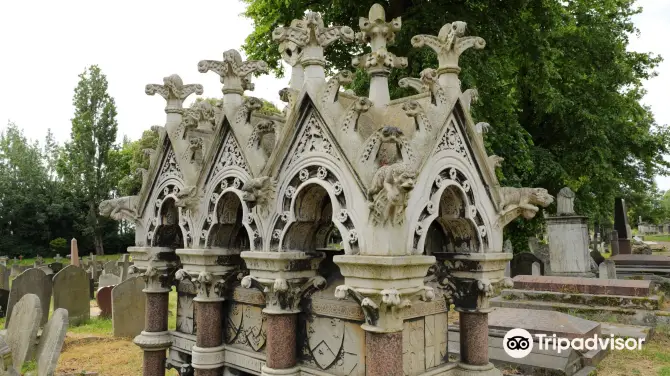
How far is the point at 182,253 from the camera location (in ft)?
16.1

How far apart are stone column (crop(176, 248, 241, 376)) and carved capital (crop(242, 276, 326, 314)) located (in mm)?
731

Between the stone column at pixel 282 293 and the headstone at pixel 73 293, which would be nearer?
the stone column at pixel 282 293

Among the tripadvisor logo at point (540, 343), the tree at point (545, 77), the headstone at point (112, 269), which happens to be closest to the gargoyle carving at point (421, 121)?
the tripadvisor logo at point (540, 343)

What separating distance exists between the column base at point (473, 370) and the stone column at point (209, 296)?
2337mm

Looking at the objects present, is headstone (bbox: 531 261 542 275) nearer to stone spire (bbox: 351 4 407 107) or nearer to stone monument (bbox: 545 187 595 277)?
stone monument (bbox: 545 187 595 277)

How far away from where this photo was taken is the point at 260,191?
3.96 metres

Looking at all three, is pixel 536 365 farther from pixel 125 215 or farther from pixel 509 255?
pixel 125 215

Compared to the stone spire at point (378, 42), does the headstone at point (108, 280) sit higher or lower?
lower

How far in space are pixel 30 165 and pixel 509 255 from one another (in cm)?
4976

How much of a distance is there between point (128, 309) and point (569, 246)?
1210 cm

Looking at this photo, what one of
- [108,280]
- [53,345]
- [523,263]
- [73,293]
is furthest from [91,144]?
[53,345]

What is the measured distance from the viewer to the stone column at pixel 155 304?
548 centimetres

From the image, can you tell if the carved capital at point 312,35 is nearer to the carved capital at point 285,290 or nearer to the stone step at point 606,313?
the carved capital at point 285,290

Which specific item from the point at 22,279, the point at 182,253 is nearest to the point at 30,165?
the point at 22,279
